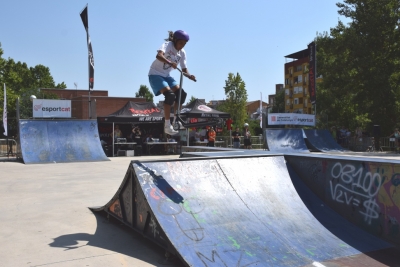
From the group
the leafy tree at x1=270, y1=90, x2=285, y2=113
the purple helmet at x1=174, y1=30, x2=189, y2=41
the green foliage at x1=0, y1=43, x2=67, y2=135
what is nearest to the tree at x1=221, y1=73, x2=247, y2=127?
the green foliage at x1=0, y1=43, x2=67, y2=135

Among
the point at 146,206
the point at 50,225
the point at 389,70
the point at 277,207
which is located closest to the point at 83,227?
the point at 50,225

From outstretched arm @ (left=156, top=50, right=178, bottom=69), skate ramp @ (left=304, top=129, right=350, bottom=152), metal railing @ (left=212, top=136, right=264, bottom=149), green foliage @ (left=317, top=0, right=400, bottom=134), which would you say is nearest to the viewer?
outstretched arm @ (left=156, top=50, right=178, bottom=69)

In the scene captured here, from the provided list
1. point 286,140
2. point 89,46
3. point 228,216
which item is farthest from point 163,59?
point 286,140

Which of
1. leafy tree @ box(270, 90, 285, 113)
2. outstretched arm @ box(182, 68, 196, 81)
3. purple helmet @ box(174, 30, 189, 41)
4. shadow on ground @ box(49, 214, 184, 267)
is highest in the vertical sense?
leafy tree @ box(270, 90, 285, 113)

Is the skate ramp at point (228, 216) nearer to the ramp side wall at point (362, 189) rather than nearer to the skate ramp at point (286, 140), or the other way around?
the ramp side wall at point (362, 189)

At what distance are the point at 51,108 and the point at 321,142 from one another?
13.9 m

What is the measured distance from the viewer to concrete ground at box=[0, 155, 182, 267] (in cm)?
396

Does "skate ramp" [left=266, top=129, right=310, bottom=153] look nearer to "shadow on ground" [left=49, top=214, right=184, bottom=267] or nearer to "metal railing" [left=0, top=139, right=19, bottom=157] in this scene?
"metal railing" [left=0, top=139, right=19, bottom=157]

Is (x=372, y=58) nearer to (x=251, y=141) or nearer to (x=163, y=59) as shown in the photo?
(x=251, y=141)

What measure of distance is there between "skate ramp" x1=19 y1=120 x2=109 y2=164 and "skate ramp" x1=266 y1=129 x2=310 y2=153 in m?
8.14

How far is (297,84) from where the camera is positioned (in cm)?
8462

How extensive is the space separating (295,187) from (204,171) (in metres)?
1.38

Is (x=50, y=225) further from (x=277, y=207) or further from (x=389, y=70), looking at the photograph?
(x=389, y=70)

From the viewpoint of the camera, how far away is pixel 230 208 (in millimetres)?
4629
